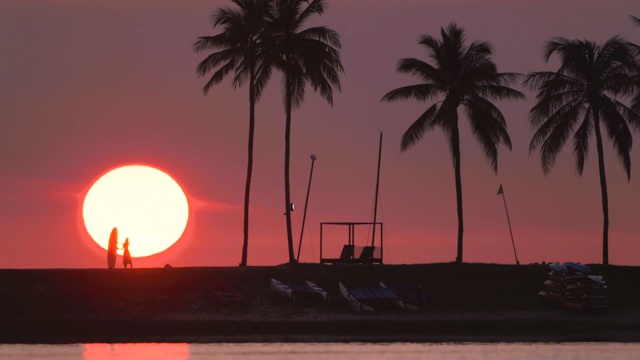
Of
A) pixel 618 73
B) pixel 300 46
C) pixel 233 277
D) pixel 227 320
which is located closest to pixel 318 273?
pixel 233 277

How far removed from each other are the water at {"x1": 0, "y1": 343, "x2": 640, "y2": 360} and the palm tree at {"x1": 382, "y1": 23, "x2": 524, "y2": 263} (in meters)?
23.2

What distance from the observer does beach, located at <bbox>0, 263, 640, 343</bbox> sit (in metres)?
61.7

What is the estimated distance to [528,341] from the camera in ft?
201

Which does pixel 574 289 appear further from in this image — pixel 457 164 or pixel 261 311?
pixel 457 164

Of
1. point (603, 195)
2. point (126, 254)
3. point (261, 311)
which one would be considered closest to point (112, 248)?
point (126, 254)

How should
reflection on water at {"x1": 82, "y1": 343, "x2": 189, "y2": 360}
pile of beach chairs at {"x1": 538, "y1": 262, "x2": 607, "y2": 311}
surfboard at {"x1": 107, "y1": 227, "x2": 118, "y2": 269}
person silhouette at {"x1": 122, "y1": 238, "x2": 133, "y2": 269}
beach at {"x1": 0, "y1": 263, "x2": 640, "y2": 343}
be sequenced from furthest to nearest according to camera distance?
person silhouette at {"x1": 122, "y1": 238, "x2": 133, "y2": 269} → surfboard at {"x1": 107, "y1": 227, "x2": 118, "y2": 269} → pile of beach chairs at {"x1": 538, "y1": 262, "x2": 607, "y2": 311} → beach at {"x1": 0, "y1": 263, "x2": 640, "y2": 343} → reflection on water at {"x1": 82, "y1": 343, "x2": 189, "y2": 360}

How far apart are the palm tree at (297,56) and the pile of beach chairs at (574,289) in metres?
17.0

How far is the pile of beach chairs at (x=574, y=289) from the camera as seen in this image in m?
67.3

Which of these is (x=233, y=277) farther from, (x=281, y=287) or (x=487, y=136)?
(x=487, y=136)

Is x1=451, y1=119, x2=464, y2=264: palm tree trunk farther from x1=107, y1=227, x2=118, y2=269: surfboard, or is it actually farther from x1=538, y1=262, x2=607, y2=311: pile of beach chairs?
x1=107, y1=227, x2=118, y2=269: surfboard

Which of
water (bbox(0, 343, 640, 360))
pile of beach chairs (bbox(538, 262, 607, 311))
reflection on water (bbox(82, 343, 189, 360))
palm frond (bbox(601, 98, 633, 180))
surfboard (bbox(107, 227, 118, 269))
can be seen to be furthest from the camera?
palm frond (bbox(601, 98, 633, 180))

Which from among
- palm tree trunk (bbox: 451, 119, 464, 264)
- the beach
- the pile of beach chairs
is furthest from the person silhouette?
palm tree trunk (bbox: 451, 119, 464, 264)

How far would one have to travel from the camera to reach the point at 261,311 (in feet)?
214

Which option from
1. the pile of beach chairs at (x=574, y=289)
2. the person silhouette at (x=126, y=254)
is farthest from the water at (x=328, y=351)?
the person silhouette at (x=126, y=254)
